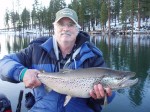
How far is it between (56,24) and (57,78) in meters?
0.80

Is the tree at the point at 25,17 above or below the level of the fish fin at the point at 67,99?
above

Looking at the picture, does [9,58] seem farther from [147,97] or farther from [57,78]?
[147,97]

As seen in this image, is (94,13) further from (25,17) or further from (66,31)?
(66,31)

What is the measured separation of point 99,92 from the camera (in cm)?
362

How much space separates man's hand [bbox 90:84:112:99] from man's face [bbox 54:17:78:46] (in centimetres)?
80

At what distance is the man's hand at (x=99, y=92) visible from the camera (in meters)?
3.61

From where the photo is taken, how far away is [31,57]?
4160 mm

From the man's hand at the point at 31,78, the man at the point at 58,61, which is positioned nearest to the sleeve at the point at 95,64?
the man at the point at 58,61

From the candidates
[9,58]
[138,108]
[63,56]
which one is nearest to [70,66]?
[63,56]

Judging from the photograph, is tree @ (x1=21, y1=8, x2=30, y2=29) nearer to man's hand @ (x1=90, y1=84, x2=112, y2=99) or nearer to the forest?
the forest

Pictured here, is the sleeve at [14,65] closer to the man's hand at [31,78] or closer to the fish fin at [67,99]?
the man's hand at [31,78]

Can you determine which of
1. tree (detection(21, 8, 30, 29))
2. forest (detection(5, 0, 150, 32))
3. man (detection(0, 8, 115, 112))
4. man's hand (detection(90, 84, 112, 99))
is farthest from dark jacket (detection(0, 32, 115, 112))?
tree (detection(21, 8, 30, 29))

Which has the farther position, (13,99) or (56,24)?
(13,99)

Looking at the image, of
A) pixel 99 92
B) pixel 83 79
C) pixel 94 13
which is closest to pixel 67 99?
pixel 83 79
